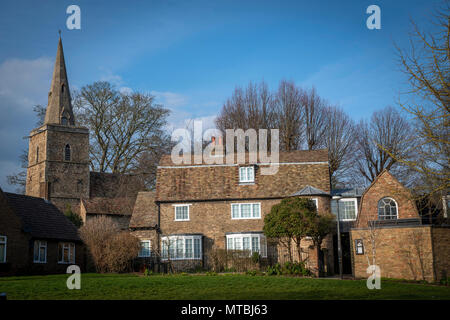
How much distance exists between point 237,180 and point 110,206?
15.9 m

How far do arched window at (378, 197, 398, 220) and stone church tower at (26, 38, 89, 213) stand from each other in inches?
1242

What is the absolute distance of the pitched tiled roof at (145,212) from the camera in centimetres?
3938

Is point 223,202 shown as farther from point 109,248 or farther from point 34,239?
point 34,239

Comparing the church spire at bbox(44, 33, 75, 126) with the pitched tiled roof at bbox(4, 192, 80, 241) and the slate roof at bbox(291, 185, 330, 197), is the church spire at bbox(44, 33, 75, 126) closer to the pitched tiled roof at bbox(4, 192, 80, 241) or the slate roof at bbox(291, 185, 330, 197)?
the pitched tiled roof at bbox(4, 192, 80, 241)

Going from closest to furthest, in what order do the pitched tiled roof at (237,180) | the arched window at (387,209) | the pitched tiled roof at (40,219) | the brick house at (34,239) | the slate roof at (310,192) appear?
the brick house at (34,239) → the pitched tiled roof at (40,219) → the arched window at (387,209) → the slate roof at (310,192) → the pitched tiled roof at (237,180)

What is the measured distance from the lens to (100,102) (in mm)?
56125

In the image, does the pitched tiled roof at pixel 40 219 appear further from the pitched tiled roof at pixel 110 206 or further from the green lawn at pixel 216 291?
the green lawn at pixel 216 291

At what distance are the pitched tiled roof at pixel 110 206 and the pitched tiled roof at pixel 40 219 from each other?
479 inches

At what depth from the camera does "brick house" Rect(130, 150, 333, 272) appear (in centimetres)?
3697

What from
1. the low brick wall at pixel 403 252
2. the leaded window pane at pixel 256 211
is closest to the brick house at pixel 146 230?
the leaded window pane at pixel 256 211

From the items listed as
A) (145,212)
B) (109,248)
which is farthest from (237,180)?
(109,248)

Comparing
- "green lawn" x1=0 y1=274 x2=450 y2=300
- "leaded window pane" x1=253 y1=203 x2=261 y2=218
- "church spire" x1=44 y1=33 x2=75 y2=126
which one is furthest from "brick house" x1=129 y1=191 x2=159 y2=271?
"church spire" x1=44 y1=33 x2=75 y2=126

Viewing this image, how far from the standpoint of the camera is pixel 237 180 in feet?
130
